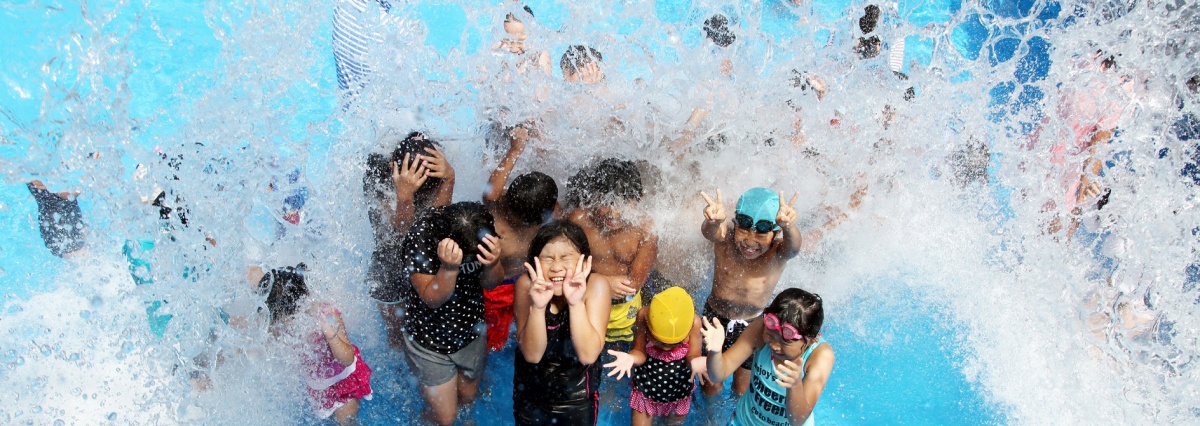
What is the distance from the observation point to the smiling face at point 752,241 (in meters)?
3.27

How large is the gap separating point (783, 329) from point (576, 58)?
2.17 metres

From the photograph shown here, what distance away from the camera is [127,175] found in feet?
10.5

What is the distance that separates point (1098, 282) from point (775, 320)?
2.53 meters

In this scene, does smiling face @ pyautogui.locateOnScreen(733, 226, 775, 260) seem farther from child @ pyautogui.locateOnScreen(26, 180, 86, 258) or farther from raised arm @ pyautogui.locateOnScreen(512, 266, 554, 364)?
child @ pyautogui.locateOnScreen(26, 180, 86, 258)

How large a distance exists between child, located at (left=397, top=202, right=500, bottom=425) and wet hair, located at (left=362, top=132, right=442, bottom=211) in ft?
0.84

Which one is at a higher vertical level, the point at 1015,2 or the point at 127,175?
the point at 1015,2

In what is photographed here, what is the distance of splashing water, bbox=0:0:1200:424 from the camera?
3154 millimetres

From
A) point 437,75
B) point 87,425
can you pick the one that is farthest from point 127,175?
point 437,75

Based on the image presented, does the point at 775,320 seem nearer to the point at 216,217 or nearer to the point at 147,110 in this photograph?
the point at 216,217

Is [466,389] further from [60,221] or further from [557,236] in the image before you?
[60,221]

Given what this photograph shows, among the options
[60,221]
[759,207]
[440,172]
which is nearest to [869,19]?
[759,207]

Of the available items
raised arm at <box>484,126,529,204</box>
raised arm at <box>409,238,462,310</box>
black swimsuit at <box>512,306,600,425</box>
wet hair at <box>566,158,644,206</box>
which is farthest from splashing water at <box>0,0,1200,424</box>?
raised arm at <box>409,238,462,310</box>

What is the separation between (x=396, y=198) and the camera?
3.50 m

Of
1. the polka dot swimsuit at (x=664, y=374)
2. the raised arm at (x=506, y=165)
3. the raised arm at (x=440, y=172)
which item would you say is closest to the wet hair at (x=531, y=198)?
the raised arm at (x=506, y=165)
